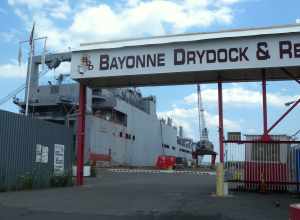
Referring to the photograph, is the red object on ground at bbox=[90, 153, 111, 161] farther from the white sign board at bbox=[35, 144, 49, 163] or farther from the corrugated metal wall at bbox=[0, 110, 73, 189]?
the white sign board at bbox=[35, 144, 49, 163]

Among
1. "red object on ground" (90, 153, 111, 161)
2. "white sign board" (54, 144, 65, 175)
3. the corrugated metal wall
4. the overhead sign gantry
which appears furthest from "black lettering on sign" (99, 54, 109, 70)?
"red object on ground" (90, 153, 111, 161)

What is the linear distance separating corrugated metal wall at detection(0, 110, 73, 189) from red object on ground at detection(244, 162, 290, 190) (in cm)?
1037

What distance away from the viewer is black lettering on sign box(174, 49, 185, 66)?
60.2 ft

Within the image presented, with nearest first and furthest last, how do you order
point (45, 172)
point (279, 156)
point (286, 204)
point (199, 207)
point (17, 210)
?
1. point (17, 210)
2. point (199, 207)
3. point (286, 204)
4. point (279, 156)
5. point (45, 172)

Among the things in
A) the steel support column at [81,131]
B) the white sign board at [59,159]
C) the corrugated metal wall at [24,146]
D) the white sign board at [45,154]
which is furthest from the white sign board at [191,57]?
the white sign board at [59,159]

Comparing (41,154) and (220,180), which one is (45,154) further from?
(220,180)

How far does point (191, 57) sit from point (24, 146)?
9179 mm

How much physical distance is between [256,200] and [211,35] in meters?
6.88

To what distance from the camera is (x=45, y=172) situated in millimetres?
22859

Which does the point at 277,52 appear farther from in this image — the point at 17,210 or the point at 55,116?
the point at 55,116

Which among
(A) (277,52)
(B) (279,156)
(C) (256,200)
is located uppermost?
(A) (277,52)

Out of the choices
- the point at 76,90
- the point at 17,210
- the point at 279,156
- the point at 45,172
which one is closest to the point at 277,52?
the point at 279,156

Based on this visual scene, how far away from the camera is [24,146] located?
2100cm

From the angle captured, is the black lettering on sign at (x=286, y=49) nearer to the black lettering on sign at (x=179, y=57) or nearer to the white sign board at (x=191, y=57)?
the white sign board at (x=191, y=57)
